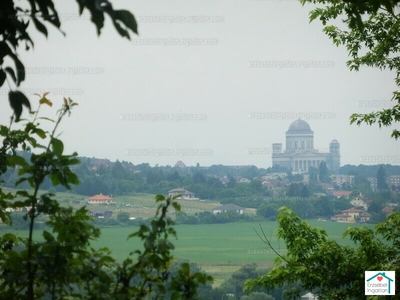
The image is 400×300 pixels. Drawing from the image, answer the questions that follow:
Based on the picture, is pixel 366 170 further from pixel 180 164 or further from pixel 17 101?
pixel 17 101

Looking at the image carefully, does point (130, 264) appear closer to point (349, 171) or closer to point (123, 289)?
point (123, 289)

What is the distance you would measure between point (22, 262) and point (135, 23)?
0.66 meters

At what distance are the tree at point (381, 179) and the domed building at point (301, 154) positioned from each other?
3.56ft

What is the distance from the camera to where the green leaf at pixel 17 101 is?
4.18 feet

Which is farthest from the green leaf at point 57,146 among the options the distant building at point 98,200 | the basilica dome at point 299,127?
the basilica dome at point 299,127

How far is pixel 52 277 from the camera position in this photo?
1.32 metres

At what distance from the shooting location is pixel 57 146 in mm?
1401

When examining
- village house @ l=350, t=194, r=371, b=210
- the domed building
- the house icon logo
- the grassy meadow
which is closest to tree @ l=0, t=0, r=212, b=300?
the grassy meadow

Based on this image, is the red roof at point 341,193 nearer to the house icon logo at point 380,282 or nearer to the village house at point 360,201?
the village house at point 360,201

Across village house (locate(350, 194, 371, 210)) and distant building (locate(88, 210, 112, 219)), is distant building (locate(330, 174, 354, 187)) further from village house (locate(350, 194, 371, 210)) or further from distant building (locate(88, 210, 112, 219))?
distant building (locate(88, 210, 112, 219))

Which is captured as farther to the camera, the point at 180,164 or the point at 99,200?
the point at 180,164

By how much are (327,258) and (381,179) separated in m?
4.32

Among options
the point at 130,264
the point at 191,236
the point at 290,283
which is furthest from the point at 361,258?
the point at 130,264

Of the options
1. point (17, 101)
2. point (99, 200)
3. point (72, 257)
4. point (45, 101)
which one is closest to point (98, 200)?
point (99, 200)
